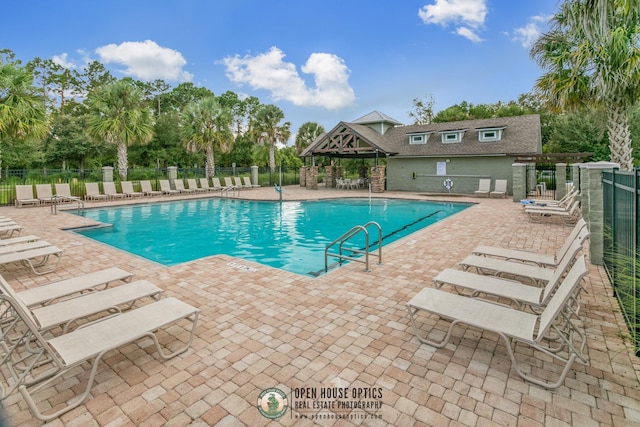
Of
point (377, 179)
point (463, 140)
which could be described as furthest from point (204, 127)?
point (463, 140)

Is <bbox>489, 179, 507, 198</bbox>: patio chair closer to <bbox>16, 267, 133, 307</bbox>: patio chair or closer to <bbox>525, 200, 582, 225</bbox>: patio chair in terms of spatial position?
<bbox>525, 200, 582, 225</bbox>: patio chair

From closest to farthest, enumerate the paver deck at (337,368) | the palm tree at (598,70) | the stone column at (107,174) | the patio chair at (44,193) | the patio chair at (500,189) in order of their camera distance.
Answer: the paver deck at (337,368) < the palm tree at (598,70) < the patio chair at (44,193) < the patio chair at (500,189) < the stone column at (107,174)

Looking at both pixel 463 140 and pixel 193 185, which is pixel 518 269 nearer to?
pixel 463 140

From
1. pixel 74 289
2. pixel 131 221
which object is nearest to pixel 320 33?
pixel 131 221

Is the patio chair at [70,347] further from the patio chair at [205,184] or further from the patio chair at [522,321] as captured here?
the patio chair at [205,184]

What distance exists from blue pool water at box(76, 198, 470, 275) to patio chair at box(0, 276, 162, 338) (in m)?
3.18

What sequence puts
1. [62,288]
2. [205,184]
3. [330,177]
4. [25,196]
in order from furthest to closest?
[330,177] → [205,184] → [25,196] → [62,288]

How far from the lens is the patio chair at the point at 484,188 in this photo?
19788mm

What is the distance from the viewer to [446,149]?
2316cm

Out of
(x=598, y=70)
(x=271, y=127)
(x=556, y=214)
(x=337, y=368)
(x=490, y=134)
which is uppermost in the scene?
(x=271, y=127)

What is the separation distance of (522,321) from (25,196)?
20437mm

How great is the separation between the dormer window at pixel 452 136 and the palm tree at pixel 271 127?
1303cm

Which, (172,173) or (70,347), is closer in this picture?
(70,347)

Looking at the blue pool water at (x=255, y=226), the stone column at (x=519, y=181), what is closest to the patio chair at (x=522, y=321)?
the blue pool water at (x=255, y=226)
